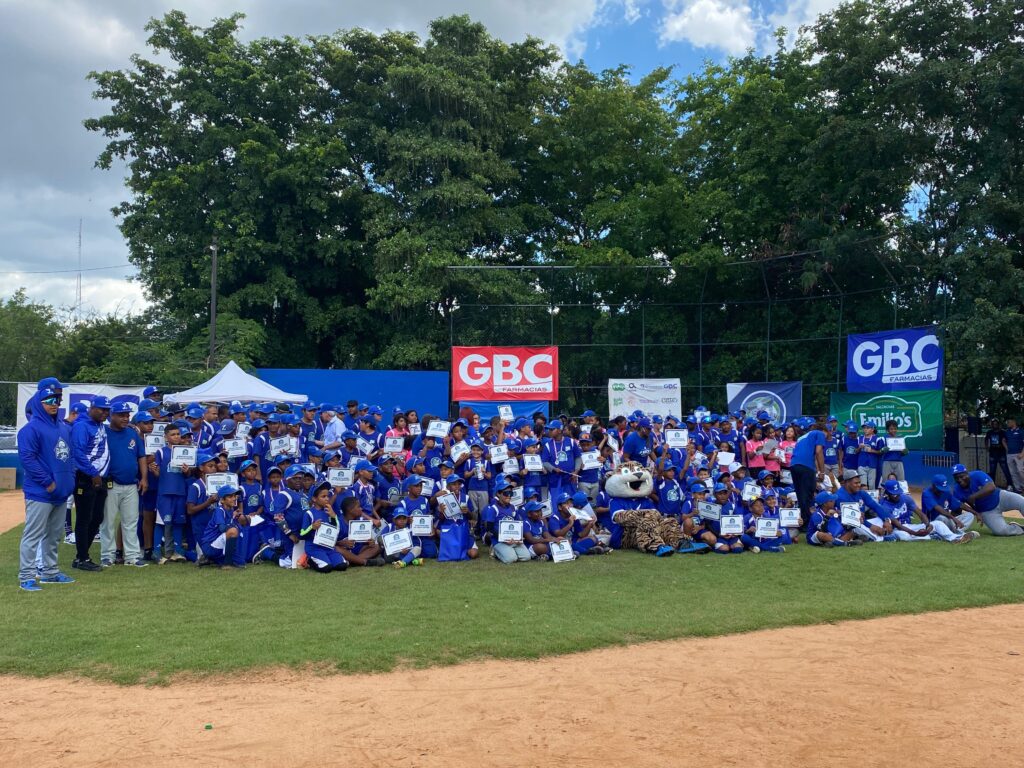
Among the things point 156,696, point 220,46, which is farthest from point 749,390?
point 220,46

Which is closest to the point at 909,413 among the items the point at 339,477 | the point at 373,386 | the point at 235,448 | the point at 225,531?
the point at 373,386

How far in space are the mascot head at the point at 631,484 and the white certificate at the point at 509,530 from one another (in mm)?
1827

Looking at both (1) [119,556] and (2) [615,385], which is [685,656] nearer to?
(1) [119,556]

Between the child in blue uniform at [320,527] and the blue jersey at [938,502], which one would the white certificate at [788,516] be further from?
the child in blue uniform at [320,527]

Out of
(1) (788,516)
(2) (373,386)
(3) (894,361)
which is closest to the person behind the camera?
(1) (788,516)

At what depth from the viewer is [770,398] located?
21938mm

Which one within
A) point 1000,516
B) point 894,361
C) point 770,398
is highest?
point 894,361

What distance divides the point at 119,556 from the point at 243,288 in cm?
1880

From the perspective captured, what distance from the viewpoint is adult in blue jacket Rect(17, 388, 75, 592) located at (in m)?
8.24

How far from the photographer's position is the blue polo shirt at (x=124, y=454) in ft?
31.4

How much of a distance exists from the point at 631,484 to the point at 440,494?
9.40ft

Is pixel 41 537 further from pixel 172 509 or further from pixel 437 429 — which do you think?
pixel 437 429

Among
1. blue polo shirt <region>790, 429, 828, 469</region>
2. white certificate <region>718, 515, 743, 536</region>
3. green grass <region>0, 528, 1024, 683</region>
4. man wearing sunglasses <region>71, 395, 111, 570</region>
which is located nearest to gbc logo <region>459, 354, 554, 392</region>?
blue polo shirt <region>790, 429, 828, 469</region>

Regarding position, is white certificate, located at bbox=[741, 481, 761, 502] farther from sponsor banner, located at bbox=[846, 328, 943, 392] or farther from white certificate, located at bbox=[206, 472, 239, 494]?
sponsor banner, located at bbox=[846, 328, 943, 392]
